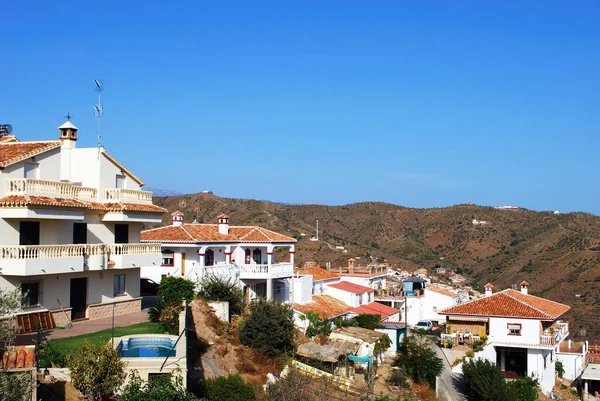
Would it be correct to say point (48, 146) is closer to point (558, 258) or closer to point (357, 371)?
point (357, 371)

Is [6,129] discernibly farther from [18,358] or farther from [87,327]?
[18,358]

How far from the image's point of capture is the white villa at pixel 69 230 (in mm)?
26328

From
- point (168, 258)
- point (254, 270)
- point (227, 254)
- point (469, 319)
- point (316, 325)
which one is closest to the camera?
point (316, 325)

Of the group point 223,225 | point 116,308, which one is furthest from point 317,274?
point 116,308

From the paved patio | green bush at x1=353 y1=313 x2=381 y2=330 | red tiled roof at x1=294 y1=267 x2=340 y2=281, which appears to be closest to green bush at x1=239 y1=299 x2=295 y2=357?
the paved patio

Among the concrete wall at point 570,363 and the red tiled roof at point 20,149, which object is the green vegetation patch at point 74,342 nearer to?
the red tiled roof at point 20,149

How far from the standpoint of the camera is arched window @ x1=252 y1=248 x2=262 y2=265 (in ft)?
136

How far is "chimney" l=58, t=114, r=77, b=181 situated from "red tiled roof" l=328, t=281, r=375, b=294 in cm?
2035

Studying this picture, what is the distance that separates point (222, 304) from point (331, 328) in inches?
322

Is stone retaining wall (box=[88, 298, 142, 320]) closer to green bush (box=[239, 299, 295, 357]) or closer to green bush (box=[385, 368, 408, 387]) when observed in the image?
green bush (box=[239, 299, 295, 357])

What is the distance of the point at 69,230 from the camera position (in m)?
29.5

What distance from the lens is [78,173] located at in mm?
31656

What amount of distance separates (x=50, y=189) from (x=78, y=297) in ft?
16.6

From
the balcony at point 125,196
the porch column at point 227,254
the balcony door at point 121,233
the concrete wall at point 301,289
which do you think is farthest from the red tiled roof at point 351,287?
the balcony door at point 121,233
